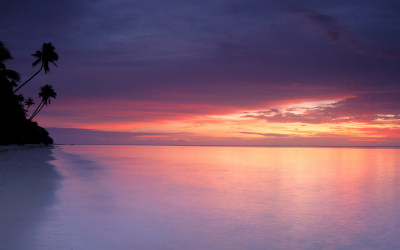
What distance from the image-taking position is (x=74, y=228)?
858 centimetres

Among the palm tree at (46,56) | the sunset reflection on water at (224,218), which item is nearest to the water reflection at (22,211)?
the sunset reflection on water at (224,218)

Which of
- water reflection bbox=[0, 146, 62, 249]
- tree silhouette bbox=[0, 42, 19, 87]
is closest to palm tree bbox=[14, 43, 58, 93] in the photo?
tree silhouette bbox=[0, 42, 19, 87]

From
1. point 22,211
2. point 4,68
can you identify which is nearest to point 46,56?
point 4,68

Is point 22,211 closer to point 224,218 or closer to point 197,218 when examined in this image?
point 197,218

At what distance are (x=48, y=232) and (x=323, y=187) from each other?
1465 centimetres

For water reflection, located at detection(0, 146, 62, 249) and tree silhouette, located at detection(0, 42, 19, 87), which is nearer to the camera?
water reflection, located at detection(0, 146, 62, 249)

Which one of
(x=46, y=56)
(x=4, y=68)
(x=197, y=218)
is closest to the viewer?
(x=197, y=218)

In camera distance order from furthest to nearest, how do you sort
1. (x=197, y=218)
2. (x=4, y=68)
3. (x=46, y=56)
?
(x=46, y=56), (x=4, y=68), (x=197, y=218)

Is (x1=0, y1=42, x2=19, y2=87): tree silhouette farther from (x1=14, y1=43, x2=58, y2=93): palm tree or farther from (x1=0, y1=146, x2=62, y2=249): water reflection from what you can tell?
(x1=0, y1=146, x2=62, y2=249): water reflection

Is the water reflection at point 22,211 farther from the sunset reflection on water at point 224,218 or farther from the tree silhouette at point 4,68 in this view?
the tree silhouette at point 4,68

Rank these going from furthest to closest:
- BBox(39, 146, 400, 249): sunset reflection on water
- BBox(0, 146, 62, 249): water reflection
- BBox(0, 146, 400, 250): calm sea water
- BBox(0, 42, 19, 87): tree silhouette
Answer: BBox(0, 42, 19, 87): tree silhouette → BBox(39, 146, 400, 249): sunset reflection on water → BBox(0, 146, 400, 250): calm sea water → BBox(0, 146, 62, 249): water reflection

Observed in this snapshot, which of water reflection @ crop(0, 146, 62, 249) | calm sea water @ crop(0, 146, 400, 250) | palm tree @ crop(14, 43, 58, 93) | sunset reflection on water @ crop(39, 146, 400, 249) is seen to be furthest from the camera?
palm tree @ crop(14, 43, 58, 93)

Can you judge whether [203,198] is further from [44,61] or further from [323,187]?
[44,61]

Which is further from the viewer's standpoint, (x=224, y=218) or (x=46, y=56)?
(x=46, y=56)
